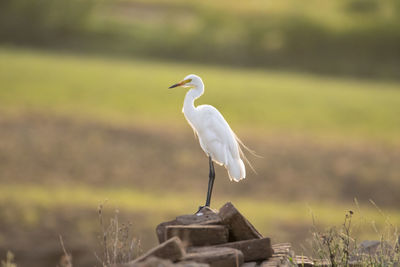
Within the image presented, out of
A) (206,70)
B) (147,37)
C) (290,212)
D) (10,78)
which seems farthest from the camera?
(147,37)

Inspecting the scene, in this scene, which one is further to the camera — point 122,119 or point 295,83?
point 295,83

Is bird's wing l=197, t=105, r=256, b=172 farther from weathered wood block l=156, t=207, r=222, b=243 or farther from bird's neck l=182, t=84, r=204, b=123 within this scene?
weathered wood block l=156, t=207, r=222, b=243

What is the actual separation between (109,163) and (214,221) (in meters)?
10.3

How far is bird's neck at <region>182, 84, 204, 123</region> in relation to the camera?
23.1ft

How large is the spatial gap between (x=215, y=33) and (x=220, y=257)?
28.7 meters

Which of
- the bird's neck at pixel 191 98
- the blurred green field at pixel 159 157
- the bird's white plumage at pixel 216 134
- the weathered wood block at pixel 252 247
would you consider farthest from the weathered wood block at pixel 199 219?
the blurred green field at pixel 159 157

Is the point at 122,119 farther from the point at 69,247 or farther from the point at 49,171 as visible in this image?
the point at 69,247

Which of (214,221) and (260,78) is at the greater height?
(260,78)

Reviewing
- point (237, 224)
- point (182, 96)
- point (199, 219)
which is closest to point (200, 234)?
point (237, 224)

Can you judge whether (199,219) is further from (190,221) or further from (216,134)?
(216,134)

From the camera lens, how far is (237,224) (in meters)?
5.41

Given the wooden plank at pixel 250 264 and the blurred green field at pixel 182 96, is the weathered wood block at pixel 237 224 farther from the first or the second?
the blurred green field at pixel 182 96

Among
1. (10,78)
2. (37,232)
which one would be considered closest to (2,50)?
(10,78)

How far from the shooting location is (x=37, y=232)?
11.9 metres
